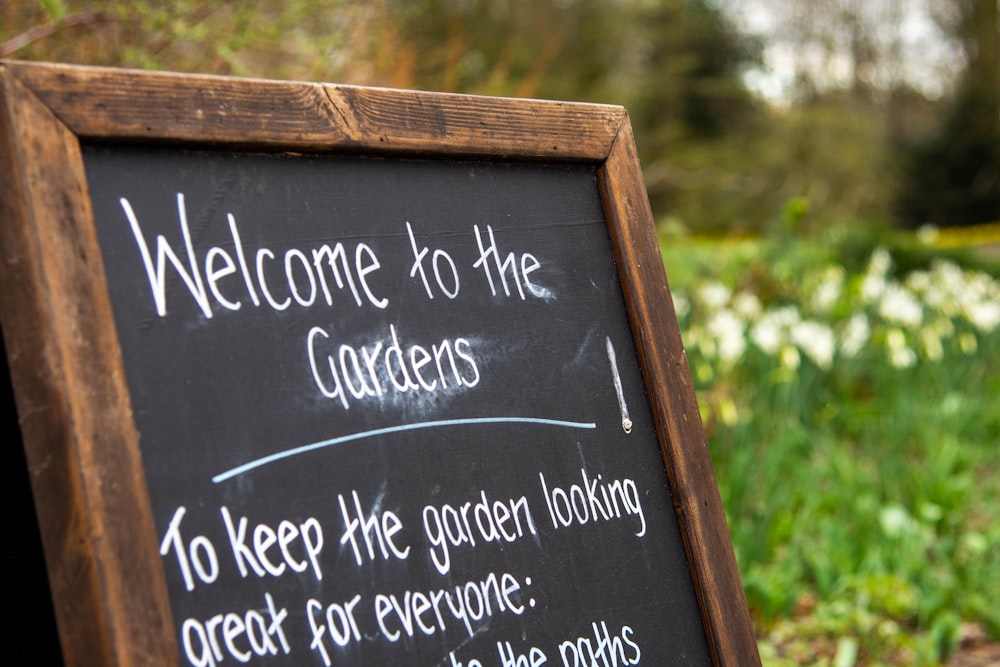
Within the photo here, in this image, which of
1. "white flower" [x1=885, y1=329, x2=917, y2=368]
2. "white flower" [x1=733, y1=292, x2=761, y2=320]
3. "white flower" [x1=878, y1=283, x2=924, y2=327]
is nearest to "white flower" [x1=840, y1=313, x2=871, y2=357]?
"white flower" [x1=885, y1=329, x2=917, y2=368]

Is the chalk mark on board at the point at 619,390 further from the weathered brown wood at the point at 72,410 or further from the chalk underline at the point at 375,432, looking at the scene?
the weathered brown wood at the point at 72,410

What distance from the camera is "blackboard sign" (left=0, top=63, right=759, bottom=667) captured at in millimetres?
962

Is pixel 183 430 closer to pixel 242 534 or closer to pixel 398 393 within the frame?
pixel 242 534

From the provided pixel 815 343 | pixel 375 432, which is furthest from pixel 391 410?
pixel 815 343

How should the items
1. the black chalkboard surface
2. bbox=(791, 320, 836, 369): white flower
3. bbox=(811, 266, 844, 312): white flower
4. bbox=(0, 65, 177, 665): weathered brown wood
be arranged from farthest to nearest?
bbox=(811, 266, 844, 312): white flower → bbox=(791, 320, 836, 369): white flower → the black chalkboard surface → bbox=(0, 65, 177, 665): weathered brown wood

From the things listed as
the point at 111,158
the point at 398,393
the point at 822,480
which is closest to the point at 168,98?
the point at 111,158

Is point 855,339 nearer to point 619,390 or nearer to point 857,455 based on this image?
point 857,455

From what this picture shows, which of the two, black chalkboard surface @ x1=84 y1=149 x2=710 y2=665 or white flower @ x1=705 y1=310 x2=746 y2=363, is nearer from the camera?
black chalkboard surface @ x1=84 y1=149 x2=710 y2=665

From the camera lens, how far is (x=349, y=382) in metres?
1.16

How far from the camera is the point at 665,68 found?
15.5 m

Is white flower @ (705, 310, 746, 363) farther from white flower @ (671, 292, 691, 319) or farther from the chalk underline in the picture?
the chalk underline

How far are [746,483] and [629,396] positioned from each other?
1.90 m

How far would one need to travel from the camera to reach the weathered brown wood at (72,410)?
0.93 meters

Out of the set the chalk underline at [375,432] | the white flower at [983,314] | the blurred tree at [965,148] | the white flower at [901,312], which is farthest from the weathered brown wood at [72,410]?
the blurred tree at [965,148]
